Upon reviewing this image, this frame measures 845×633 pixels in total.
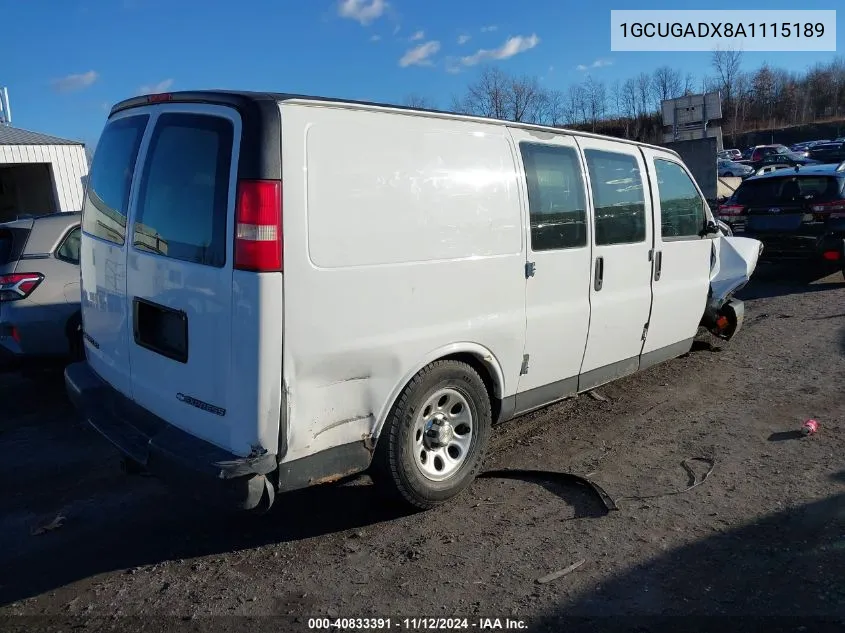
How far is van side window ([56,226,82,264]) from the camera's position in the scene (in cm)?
605

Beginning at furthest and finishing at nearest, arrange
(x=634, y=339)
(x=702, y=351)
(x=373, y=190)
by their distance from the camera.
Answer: (x=702, y=351) → (x=634, y=339) → (x=373, y=190)

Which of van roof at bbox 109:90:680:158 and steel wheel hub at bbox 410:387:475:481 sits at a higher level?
van roof at bbox 109:90:680:158

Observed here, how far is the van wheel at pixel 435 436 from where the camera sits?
11.6ft

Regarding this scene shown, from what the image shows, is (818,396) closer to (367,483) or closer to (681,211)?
(681,211)

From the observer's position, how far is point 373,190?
3279 millimetres

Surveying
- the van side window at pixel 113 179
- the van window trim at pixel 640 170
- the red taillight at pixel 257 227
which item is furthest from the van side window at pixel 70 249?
the van window trim at pixel 640 170

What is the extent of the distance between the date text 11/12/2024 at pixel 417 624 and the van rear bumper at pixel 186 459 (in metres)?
0.61

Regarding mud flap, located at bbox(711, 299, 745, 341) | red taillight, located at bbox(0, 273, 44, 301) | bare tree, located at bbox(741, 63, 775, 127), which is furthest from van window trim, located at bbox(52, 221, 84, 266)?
bare tree, located at bbox(741, 63, 775, 127)

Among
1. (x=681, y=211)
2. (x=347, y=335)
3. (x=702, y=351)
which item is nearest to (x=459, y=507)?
(x=347, y=335)

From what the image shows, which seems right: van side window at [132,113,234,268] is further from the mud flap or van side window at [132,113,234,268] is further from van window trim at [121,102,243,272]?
the mud flap

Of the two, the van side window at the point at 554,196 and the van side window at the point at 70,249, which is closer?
the van side window at the point at 554,196

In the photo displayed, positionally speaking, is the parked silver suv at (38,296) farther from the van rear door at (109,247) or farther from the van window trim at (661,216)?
the van window trim at (661,216)

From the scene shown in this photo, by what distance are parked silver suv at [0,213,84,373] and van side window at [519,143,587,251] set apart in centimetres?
416

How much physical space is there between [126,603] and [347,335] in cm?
158
